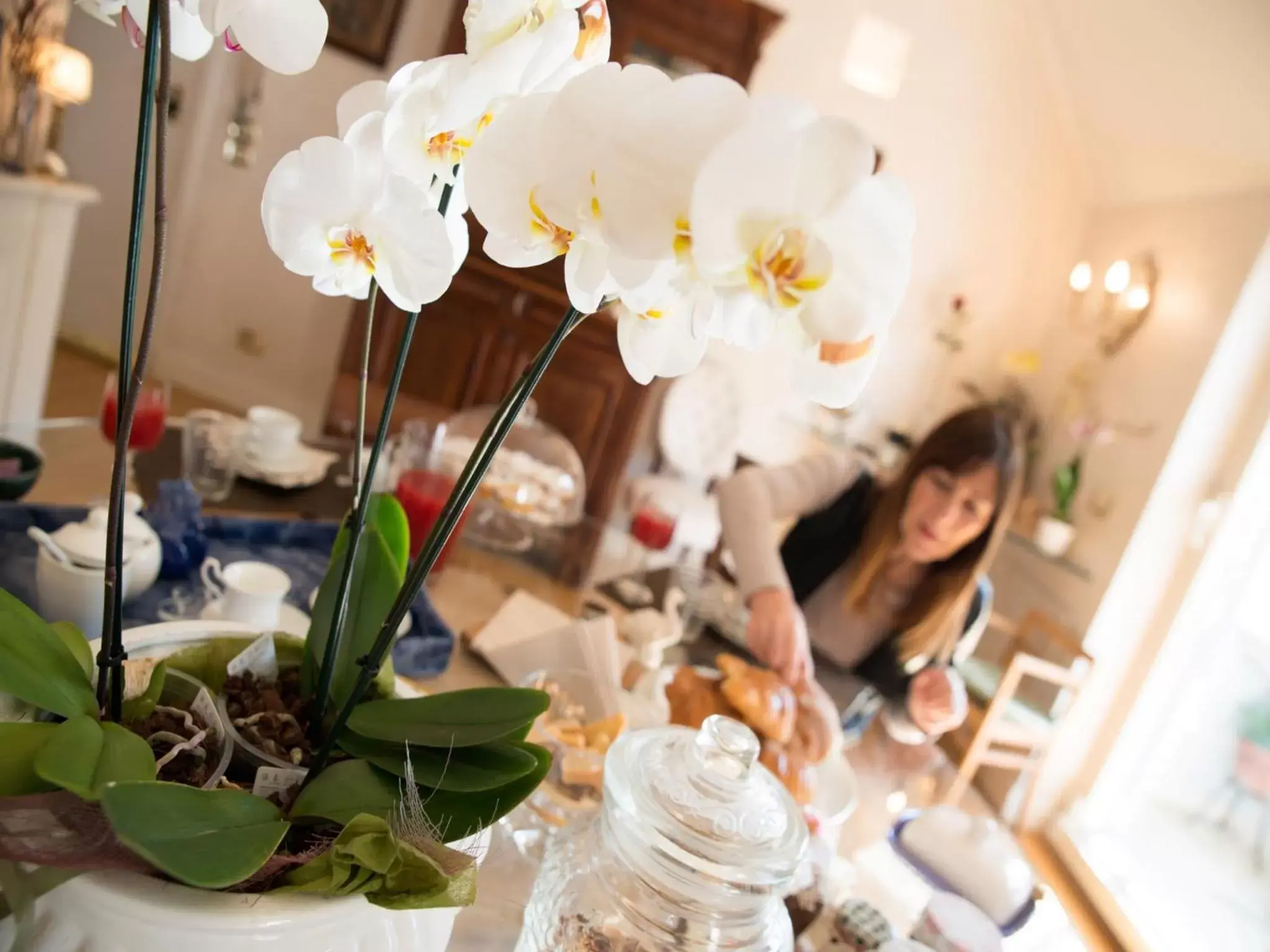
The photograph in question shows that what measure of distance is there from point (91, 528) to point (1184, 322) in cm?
303

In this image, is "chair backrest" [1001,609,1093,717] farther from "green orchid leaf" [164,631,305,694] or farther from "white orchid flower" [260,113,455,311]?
"white orchid flower" [260,113,455,311]

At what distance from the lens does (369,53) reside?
350cm

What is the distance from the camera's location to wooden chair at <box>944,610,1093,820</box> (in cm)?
254

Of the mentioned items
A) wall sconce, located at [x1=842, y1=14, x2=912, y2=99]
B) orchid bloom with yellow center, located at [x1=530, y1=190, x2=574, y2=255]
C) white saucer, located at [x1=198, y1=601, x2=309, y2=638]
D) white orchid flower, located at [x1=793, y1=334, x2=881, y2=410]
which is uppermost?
wall sconce, located at [x1=842, y1=14, x2=912, y2=99]

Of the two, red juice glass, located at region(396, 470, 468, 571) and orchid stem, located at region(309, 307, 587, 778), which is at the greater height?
orchid stem, located at region(309, 307, 587, 778)

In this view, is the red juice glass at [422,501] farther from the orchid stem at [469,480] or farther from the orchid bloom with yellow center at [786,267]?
the orchid bloom with yellow center at [786,267]

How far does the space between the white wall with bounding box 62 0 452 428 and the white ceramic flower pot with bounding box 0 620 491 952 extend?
3585mm

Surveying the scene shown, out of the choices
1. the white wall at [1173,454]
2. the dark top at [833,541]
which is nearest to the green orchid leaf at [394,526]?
the dark top at [833,541]

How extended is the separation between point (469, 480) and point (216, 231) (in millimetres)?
3855

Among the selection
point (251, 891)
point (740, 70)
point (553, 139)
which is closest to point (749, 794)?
point (251, 891)

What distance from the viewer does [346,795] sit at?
0.41 metres

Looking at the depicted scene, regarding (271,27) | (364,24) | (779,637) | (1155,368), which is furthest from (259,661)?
(364,24)

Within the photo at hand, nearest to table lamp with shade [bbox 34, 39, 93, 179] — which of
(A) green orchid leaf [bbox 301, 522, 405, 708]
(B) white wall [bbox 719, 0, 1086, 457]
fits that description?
(B) white wall [bbox 719, 0, 1086, 457]

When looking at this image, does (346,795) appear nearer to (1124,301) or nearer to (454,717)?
(454,717)
